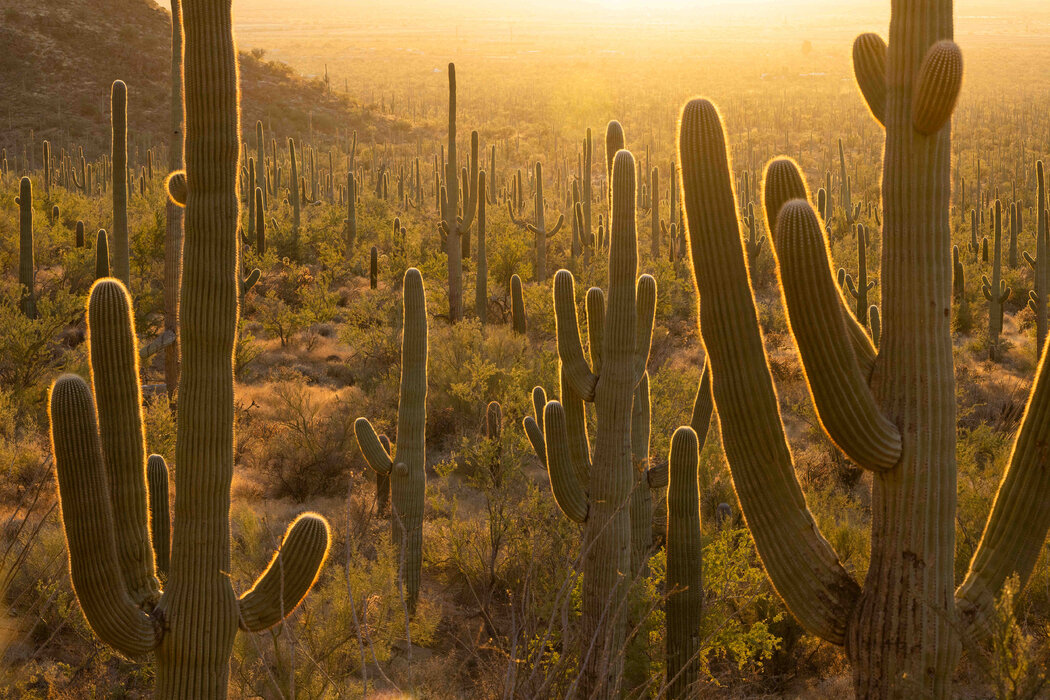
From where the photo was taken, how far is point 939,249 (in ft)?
9.65

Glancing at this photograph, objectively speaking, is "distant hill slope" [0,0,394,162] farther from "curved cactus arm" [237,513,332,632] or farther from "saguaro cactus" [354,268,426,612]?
"curved cactus arm" [237,513,332,632]

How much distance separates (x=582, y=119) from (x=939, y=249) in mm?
73264

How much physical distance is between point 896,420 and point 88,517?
3.20m

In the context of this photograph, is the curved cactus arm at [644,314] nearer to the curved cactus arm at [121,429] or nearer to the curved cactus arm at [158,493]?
the curved cactus arm at [158,493]

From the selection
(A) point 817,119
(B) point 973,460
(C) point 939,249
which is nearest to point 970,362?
(B) point 973,460

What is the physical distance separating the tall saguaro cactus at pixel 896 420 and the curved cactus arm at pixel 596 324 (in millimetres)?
3121

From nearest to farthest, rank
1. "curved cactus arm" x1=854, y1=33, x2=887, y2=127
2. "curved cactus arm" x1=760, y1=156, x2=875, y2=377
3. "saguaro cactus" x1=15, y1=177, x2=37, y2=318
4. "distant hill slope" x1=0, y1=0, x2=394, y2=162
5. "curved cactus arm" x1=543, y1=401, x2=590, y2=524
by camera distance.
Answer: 1. "curved cactus arm" x1=760, y1=156, x2=875, y2=377
2. "curved cactus arm" x1=854, y1=33, x2=887, y2=127
3. "curved cactus arm" x1=543, y1=401, x2=590, y2=524
4. "saguaro cactus" x1=15, y1=177, x2=37, y2=318
5. "distant hill slope" x1=0, y1=0, x2=394, y2=162

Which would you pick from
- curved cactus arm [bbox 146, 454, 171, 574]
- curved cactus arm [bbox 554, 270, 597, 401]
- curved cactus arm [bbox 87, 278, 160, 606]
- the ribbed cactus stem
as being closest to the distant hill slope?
the ribbed cactus stem

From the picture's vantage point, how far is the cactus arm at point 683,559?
19.2 feet

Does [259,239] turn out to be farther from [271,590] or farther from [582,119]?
[582,119]

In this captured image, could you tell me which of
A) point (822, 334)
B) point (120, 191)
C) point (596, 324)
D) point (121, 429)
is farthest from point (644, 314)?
point (120, 191)

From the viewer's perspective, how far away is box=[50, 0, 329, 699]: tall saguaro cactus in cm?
363

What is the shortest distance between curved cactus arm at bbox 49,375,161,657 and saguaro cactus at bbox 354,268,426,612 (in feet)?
14.2

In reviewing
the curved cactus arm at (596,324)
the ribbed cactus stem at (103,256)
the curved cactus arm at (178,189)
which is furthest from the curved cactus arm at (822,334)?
the ribbed cactus stem at (103,256)
